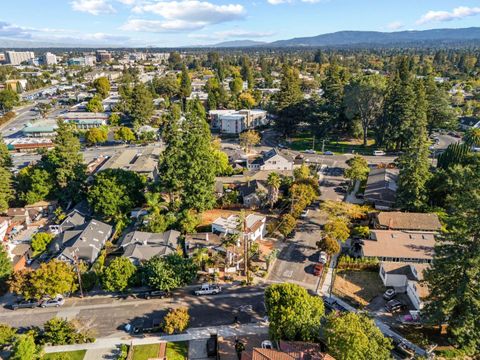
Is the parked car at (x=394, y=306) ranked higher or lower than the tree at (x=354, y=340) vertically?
lower

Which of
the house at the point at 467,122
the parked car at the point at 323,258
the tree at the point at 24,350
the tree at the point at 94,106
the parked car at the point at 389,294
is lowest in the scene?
the parked car at the point at 389,294

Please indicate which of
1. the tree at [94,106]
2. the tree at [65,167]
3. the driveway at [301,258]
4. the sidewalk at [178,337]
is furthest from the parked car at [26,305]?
the tree at [94,106]

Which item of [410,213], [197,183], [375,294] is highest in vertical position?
[197,183]

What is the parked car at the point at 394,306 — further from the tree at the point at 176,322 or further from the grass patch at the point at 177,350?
the grass patch at the point at 177,350

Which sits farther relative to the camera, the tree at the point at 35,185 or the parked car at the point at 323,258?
the tree at the point at 35,185

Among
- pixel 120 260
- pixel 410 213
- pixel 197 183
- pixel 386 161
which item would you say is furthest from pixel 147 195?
pixel 386 161

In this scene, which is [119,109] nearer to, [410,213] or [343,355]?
[410,213]

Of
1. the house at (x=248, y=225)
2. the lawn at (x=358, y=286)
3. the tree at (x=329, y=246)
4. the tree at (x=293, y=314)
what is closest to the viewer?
the tree at (x=293, y=314)
